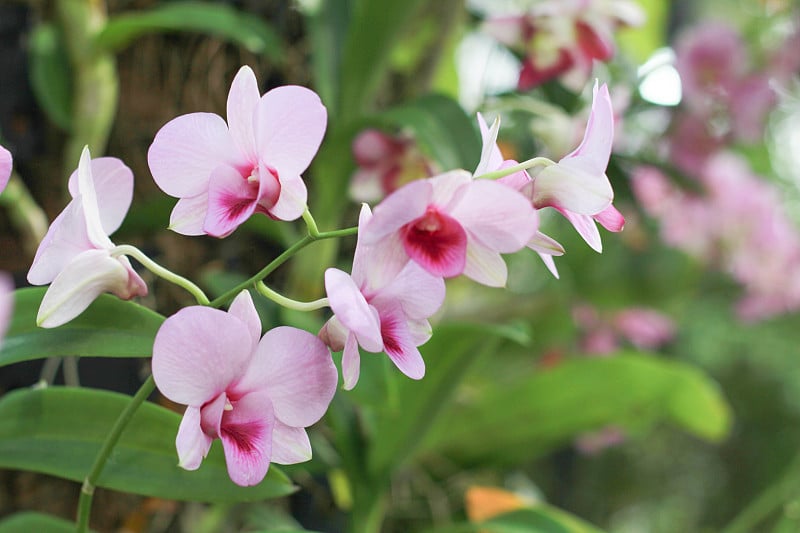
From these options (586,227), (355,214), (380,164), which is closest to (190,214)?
(586,227)

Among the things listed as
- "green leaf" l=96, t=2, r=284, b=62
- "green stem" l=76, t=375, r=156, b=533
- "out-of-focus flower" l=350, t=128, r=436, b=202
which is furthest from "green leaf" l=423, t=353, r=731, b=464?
"green stem" l=76, t=375, r=156, b=533

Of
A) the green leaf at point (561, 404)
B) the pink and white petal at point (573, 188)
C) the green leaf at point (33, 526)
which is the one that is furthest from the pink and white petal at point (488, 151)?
the green leaf at point (561, 404)

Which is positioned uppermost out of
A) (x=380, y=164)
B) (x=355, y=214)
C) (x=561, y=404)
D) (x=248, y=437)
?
(x=248, y=437)

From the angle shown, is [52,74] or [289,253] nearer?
[289,253]

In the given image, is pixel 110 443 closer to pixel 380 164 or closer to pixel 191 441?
pixel 191 441

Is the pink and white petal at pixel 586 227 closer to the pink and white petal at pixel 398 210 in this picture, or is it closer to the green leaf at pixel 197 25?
the pink and white petal at pixel 398 210

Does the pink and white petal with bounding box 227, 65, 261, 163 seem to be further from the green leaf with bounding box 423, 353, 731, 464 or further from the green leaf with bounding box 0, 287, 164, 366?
the green leaf with bounding box 423, 353, 731, 464
